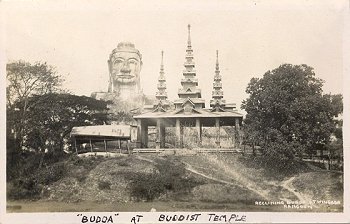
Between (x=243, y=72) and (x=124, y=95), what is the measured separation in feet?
11.5

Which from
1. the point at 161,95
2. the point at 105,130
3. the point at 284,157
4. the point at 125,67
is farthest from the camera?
the point at 161,95

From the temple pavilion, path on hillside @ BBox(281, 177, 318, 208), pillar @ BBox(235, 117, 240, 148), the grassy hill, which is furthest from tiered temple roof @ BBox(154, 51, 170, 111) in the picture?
path on hillside @ BBox(281, 177, 318, 208)

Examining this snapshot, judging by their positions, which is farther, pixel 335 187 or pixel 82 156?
pixel 82 156

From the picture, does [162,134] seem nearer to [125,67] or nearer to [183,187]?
[125,67]

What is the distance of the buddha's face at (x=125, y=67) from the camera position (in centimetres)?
1192

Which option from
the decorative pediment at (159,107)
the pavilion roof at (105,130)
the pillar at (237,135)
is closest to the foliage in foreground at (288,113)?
the pillar at (237,135)

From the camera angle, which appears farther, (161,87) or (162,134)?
(162,134)

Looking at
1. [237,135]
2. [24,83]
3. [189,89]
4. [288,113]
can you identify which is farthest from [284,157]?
[24,83]

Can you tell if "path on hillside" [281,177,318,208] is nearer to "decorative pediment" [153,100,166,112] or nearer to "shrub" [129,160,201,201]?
"shrub" [129,160,201,201]

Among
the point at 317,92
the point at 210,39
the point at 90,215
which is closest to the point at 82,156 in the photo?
the point at 90,215

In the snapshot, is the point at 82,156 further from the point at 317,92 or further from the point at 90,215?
the point at 317,92

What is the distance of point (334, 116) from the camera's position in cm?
1144

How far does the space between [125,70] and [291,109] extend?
4.23 m

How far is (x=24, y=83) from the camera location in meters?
12.0
